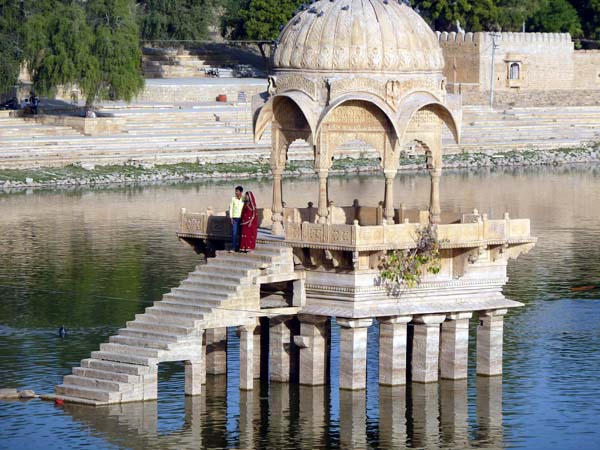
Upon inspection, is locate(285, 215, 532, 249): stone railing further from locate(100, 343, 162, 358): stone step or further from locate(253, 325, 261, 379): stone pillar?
locate(100, 343, 162, 358): stone step

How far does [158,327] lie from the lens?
90.7ft

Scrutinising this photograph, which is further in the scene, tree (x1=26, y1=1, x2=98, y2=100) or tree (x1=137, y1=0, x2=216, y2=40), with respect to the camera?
tree (x1=137, y1=0, x2=216, y2=40)

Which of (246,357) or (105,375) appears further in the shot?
(246,357)

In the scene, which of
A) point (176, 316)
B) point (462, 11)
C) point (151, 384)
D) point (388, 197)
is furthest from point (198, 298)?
point (462, 11)

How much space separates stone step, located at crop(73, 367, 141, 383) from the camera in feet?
88.7

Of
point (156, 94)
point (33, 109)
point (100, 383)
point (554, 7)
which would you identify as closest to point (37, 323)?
point (100, 383)

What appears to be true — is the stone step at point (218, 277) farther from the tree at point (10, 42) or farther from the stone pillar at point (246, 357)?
the tree at point (10, 42)

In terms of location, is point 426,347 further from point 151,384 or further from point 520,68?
point 520,68

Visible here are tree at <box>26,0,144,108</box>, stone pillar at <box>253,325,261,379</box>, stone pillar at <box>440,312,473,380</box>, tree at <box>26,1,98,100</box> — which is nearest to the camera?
stone pillar at <box>440,312,473,380</box>

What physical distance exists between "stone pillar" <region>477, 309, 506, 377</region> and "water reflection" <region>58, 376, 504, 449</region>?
0.72 m

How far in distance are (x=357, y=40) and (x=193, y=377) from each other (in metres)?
5.11

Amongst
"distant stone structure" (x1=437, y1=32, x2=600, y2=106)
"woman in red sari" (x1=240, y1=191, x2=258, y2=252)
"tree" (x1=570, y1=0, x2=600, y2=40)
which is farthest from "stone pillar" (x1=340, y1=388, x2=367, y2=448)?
"tree" (x1=570, y1=0, x2=600, y2=40)

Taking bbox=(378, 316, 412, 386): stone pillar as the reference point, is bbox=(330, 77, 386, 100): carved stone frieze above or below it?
above

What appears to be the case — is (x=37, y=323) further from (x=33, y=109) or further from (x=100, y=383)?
(x=33, y=109)
